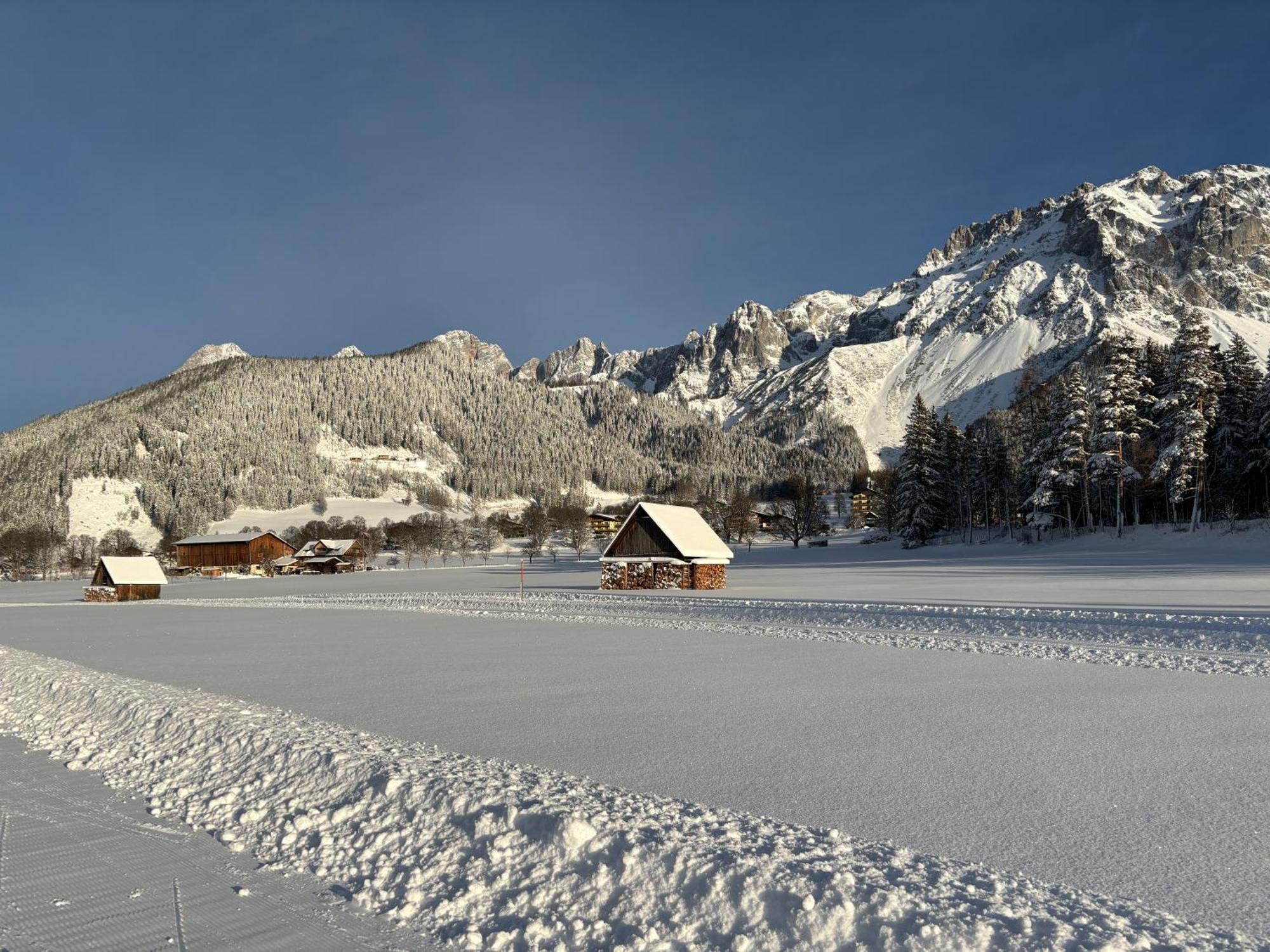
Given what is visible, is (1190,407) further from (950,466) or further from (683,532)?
(683,532)

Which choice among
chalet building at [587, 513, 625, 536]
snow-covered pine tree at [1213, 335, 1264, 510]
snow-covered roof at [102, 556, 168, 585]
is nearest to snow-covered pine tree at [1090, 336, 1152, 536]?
snow-covered pine tree at [1213, 335, 1264, 510]

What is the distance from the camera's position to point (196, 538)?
115 m

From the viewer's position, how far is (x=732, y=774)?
7.93 m

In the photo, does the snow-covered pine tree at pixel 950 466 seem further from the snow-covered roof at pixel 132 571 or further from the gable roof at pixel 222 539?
the gable roof at pixel 222 539

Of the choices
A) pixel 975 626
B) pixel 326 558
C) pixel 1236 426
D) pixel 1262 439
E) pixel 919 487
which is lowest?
pixel 326 558

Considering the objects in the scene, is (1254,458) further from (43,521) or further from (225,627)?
(43,521)

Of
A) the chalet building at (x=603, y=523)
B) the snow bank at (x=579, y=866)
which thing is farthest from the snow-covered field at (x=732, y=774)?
the chalet building at (x=603, y=523)

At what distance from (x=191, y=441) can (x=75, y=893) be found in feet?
724

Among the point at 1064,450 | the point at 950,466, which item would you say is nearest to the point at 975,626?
the point at 1064,450

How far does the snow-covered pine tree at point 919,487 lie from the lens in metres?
70.8

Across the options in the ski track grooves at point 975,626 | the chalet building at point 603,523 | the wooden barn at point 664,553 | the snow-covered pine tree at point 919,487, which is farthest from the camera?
the chalet building at point 603,523

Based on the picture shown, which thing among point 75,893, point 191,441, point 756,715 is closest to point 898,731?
point 756,715

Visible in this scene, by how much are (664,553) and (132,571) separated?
43912mm

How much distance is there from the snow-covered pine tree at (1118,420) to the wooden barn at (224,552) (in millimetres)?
107969
